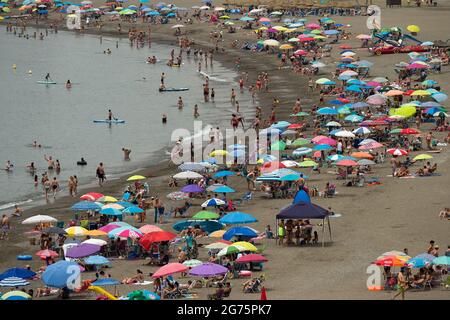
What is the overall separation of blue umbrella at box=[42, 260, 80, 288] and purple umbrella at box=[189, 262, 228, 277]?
2.98 metres

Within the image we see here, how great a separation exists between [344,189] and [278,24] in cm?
4554

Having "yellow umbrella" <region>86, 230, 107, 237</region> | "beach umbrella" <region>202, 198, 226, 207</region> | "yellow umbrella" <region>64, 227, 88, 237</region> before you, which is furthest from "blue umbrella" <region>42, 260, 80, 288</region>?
"beach umbrella" <region>202, 198, 226, 207</region>

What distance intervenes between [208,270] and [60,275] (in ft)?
12.2

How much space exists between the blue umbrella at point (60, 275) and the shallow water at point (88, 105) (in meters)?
14.7

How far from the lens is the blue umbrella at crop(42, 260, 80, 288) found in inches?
1008

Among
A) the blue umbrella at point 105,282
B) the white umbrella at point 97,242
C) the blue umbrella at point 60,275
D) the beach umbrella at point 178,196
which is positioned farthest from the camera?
the beach umbrella at point 178,196

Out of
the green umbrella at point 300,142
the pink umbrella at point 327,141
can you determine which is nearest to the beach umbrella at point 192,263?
the pink umbrella at point 327,141

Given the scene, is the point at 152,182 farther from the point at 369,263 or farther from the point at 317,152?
the point at 369,263

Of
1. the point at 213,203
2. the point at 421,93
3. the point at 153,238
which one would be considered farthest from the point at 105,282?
the point at 421,93

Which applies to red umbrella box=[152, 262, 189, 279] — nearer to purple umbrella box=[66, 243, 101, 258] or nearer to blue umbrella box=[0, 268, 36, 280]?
purple umbrella box=[66, 243, 101, 258]

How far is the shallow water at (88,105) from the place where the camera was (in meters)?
49.2

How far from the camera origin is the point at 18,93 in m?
74.7

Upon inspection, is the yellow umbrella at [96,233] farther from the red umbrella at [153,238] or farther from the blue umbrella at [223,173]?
the blue umbrella at [223,173]

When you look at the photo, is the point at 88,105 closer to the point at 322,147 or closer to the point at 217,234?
the point at 322,147
